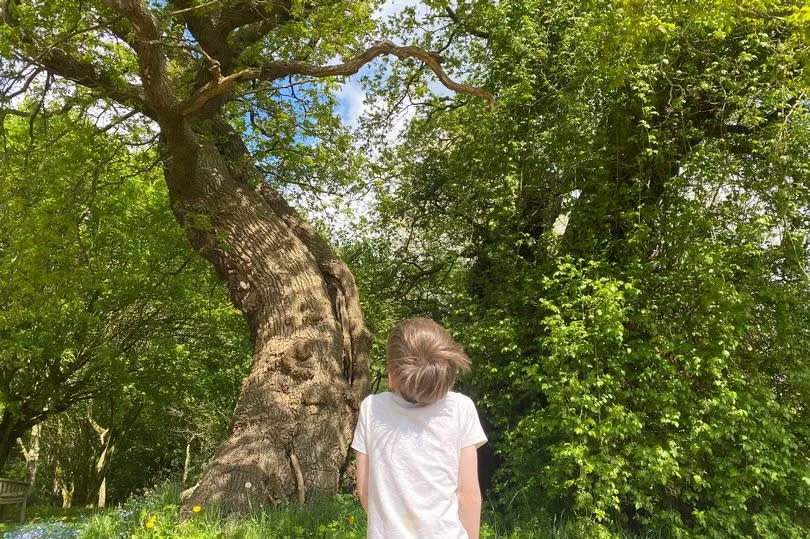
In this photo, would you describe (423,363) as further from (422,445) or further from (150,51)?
(150,51)

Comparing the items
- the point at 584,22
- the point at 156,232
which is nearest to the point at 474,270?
the point at 584,22

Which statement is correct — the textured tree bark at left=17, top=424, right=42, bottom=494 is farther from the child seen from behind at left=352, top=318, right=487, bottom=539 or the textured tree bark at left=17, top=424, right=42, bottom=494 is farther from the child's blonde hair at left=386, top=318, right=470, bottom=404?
the child's blonde hair at left=386, top=318, right=470, bottom=404

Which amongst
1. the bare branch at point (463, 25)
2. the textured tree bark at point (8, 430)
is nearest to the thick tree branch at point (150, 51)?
the bare branch at point (463, 25)

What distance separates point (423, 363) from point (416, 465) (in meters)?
0.35

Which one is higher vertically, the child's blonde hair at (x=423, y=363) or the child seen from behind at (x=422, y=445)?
the child's blonde hair at (x=423, y=363)

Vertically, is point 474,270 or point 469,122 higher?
point 469,122

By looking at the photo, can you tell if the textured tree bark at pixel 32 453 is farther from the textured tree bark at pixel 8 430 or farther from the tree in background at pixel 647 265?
the tree in background at pixel 647 265

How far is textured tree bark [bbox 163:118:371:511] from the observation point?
5.98 meters

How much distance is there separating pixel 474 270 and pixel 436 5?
3.81m

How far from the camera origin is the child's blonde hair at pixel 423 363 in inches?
79.7

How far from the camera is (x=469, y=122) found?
9.02 m

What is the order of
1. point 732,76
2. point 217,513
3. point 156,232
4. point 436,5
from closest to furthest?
point 217,513, point 732,76, point 436,5, point 156,232

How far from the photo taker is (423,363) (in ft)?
6.66

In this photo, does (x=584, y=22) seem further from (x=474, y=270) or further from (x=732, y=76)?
(x=474, y=270)
